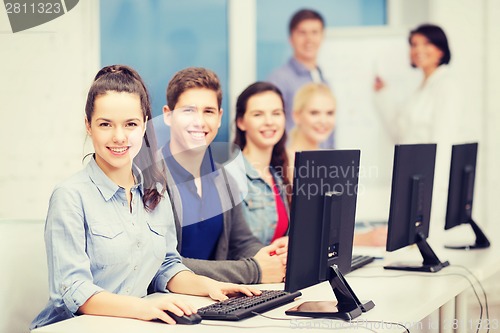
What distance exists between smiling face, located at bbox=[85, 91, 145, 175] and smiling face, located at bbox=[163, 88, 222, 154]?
75 centimetres

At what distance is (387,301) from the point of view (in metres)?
2.31

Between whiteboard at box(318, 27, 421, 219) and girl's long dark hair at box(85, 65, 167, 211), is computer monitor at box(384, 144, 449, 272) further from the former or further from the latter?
whiteboard at box(318, 27, 421, 219)

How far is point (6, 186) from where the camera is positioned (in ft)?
14.2

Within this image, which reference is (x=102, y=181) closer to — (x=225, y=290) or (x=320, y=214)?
(x=225, y=290)

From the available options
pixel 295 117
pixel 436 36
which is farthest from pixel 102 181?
pixel 436 36

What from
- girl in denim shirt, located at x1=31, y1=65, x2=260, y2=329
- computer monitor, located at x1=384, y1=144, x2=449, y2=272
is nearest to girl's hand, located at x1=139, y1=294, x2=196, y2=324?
girl in denim shirt, located at x1=31, y1=65, x2=260, y2=329

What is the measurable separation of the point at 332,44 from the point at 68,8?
1581mm

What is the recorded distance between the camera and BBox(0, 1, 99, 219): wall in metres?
4.31

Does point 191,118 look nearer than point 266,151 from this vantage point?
Yes

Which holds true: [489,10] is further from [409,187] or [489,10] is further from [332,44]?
[409,187]

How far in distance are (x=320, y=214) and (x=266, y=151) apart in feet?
4.73

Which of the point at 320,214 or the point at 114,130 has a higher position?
the point at 114,130

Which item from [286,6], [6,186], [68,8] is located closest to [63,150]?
[6,186]

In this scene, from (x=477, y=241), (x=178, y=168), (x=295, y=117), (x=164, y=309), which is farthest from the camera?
(x=295, y=117)
